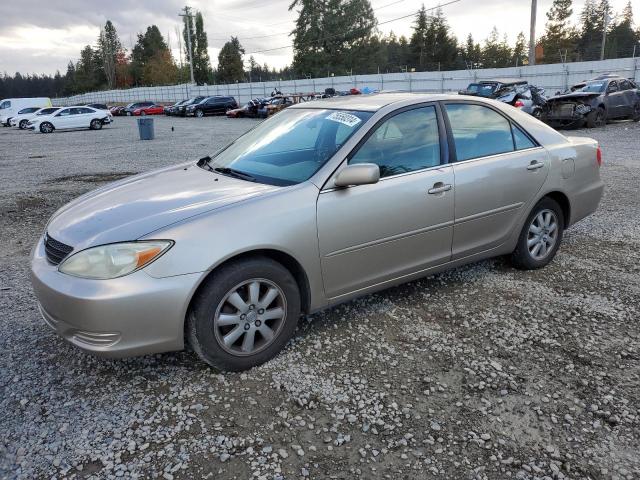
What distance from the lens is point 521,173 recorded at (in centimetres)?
426

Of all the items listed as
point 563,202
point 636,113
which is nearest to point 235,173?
point 563,202

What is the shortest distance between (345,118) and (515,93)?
56.1 feet

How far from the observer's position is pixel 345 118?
12.3 ft

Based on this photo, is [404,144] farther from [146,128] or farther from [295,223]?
[146,128]

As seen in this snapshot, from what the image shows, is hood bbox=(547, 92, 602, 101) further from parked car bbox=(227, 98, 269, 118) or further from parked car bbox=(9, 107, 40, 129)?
parked car bbox=(9, 107, 40, 129)

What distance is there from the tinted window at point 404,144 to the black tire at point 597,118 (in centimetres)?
1507

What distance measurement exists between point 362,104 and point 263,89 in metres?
47.8

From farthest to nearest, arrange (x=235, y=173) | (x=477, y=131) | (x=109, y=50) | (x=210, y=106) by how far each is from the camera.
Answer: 1. (x=109, y=50)
2. (x=210, y=106)
3. (x=477, y=131)
4. (x=235, y=173)

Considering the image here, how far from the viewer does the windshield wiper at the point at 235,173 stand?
3558 mm

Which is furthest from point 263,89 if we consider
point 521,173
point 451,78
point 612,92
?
point 521,173

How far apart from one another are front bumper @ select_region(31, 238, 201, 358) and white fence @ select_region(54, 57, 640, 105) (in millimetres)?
27249

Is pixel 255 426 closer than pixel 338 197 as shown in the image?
Yes

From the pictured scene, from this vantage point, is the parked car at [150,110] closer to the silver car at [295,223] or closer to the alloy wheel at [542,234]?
the silver car at [295,223]

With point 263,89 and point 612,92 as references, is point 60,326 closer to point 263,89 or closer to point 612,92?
point 612,92
